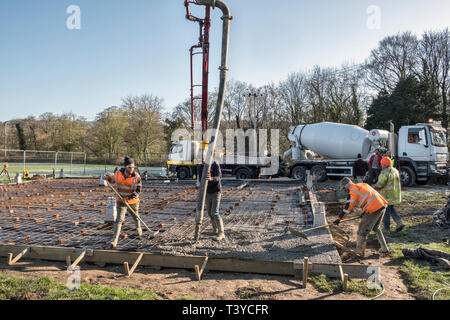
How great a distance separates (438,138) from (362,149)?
3165mm

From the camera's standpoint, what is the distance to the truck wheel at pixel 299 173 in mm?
17766

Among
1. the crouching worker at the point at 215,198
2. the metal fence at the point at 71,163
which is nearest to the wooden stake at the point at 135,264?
the crouching worker at the point at 215,198

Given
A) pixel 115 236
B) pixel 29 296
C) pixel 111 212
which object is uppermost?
pixel 111 212

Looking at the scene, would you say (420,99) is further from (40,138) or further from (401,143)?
(40,138)

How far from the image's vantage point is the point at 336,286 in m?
4.36

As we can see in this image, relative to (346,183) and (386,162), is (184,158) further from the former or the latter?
(346,183)

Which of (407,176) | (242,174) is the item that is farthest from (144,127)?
(407,176)

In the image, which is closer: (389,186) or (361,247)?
(361,247)

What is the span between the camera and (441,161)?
14.6m

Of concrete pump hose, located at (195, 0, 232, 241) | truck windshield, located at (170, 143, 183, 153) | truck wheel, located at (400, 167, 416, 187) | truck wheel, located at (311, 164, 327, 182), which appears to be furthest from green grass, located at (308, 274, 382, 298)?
truck windshield, located at (170, 143, 183, 153)

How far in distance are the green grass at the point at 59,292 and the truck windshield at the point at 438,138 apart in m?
14.5

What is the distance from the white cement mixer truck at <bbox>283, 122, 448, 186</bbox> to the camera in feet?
46.8

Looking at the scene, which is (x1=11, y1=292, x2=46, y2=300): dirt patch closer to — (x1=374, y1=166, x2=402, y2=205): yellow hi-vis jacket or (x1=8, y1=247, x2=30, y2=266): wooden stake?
(x1=8, y1=247, x2=30, y2=266): wooden stake
